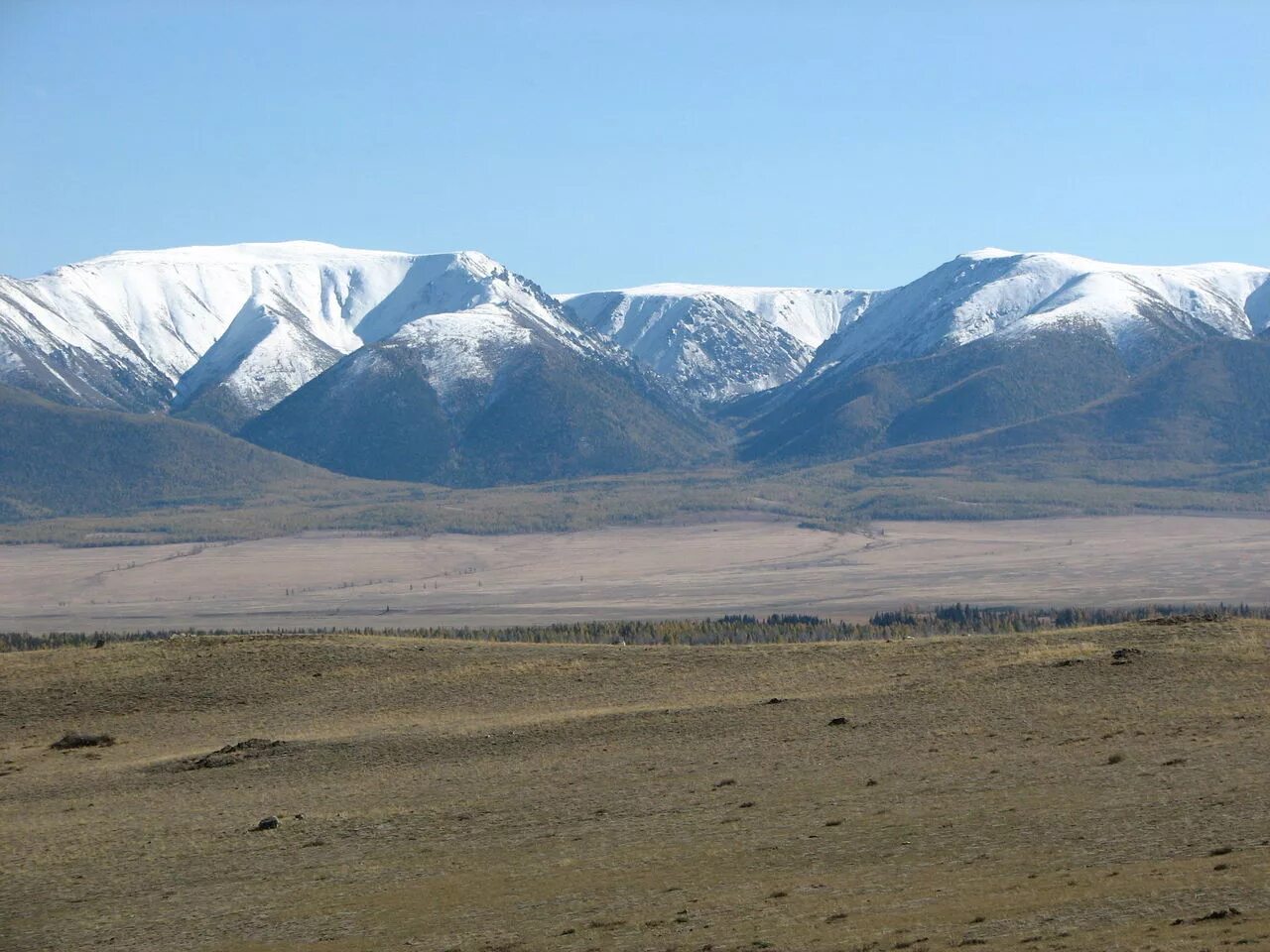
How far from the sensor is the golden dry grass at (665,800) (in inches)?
1453

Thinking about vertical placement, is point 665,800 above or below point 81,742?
below

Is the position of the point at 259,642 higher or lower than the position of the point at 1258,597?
higher

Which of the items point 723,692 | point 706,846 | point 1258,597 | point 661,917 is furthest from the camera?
point 1258,597

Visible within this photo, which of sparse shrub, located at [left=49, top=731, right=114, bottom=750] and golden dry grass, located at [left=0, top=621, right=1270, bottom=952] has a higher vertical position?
sparse shrub, located at [left=49, top=731, right=114, bottom=750]

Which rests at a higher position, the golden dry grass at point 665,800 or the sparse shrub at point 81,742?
the sparse shrub at point 81,742

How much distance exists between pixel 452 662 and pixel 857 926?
48624 mm

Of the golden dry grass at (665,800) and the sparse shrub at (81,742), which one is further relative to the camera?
the sparse shrub at (81,742)

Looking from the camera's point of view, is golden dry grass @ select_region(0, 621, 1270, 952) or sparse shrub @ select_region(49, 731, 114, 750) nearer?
golden dry grass @ select_region(0, 621, 1270, 952)

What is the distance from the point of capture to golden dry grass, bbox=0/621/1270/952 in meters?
36.9

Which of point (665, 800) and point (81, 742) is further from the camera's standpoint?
point (81, 742)

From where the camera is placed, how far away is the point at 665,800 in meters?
49.8

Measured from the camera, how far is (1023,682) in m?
65.3

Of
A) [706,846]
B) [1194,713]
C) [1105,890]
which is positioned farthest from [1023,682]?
[1105,890]

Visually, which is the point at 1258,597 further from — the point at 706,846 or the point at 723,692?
the point at 706,846
